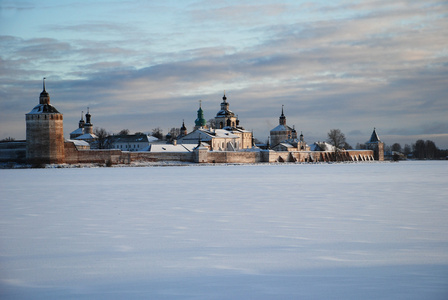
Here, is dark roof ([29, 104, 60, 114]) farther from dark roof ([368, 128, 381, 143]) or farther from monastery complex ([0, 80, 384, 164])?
dark roof ([368, 128, 381, 143])

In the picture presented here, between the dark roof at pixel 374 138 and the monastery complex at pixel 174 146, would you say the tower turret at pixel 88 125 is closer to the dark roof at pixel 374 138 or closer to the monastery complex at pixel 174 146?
the monastery complex at pixel 174 146

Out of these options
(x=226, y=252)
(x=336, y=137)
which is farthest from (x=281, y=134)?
(x=226, y=252)

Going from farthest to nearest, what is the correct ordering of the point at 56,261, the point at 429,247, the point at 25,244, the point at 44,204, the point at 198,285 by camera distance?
the point at 44,204 → the point at 25,244 → the point at 429,247 → the point at 56,261 → the point at 198,285

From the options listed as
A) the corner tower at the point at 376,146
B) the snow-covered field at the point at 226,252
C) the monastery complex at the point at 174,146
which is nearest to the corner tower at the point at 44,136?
the monastery complex at the point at 174,146

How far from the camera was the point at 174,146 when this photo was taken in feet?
149

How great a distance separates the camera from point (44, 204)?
8.38m

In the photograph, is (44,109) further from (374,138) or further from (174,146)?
(374,138)

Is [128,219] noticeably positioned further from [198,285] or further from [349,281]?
[349,281]

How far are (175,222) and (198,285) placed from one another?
271 cm

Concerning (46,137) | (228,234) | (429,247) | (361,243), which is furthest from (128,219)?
(46,137)

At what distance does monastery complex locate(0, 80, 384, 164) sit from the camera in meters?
37.2

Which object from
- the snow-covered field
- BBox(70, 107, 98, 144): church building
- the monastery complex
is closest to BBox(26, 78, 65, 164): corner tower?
the monastery complex

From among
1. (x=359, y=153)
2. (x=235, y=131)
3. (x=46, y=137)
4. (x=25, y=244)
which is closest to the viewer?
(x=25, y=244)

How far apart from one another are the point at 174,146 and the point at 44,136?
11.7 meters
